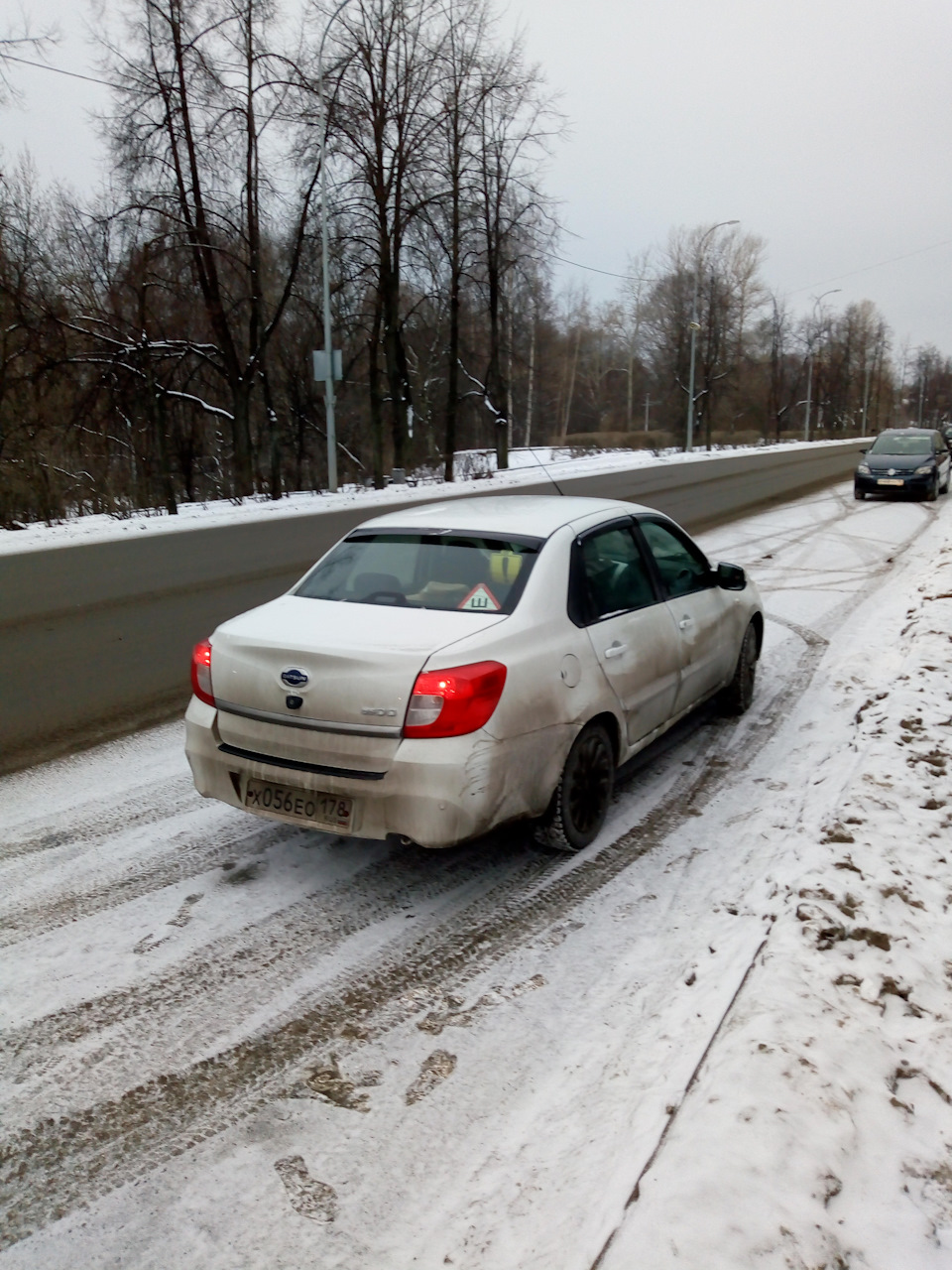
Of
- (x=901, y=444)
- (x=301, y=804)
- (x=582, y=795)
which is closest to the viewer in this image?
(x=301, y=804)

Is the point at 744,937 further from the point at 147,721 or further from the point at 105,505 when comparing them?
the point at 105,505

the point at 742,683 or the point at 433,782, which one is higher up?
the point at 433,782

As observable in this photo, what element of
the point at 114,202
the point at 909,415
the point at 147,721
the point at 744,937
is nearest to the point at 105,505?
the point at 114,202

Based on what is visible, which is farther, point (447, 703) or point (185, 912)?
point (185, 912)

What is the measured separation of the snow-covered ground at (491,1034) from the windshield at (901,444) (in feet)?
62.9

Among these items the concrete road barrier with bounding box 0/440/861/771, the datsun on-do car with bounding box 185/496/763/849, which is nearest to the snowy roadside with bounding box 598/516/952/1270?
the datsun on-do car with bounding box 185/496/763/849

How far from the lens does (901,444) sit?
891 inches

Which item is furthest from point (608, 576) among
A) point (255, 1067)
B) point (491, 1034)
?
point (255, 1067)

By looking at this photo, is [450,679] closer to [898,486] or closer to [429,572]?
[429,572]

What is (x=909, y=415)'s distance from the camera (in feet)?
451

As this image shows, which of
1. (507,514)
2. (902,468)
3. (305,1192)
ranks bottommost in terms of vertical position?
(305,1192)

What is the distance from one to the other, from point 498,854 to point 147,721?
318 centimetres

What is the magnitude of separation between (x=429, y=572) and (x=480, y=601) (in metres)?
0.43

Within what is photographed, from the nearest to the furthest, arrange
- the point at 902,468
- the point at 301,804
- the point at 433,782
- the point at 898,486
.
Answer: the point at 433,782
the point at 301,804
the point at 902,468
the point at 898,486
